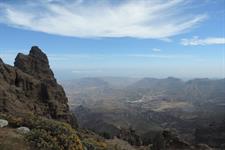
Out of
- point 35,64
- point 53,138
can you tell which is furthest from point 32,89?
point 53,138

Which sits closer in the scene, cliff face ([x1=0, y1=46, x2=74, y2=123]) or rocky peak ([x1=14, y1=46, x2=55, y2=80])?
cliff face ([x1=0, y1=46, x2=74, y2=123])

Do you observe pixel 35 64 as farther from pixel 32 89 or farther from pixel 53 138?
pixel 53 138

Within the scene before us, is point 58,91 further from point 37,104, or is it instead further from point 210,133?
point 210,133

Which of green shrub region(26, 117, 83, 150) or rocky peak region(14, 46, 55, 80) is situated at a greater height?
rocky peak region(14, 46, 55, 80)

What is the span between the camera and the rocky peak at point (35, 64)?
324 ft

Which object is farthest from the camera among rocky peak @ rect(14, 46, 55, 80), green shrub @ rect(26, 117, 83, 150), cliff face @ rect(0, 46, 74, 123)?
rocky peak @ rect(14, 46, 55, 80)

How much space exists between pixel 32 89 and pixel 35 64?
18558 mm

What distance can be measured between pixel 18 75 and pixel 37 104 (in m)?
8.11

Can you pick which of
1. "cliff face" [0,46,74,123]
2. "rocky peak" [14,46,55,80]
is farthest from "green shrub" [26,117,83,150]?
"rocky peak" [14,46,55,80]

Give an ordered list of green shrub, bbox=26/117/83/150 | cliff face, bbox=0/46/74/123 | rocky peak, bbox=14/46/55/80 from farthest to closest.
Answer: rocky peak, bbox=14/46/55/80, cliff face, bbox=0/46/74/123, green shrub, bbox=26/117/83/150

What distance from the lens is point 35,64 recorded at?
10412 cm

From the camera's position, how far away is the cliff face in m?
72.4

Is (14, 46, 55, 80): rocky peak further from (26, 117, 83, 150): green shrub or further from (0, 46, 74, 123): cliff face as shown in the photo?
(26, 117, 83, 150): green shrub

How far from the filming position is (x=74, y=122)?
96.0m
